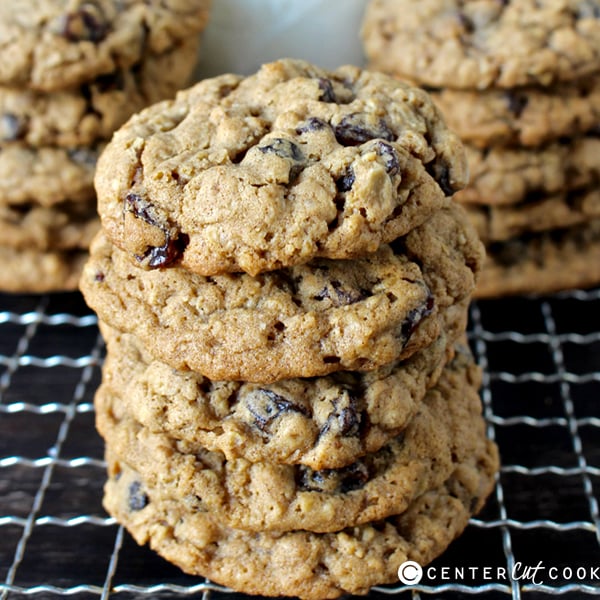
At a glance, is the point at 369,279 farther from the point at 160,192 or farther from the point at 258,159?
the point at 160,192

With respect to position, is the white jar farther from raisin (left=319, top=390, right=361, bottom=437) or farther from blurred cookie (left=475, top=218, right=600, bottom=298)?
raisin (left=319, top=390, right=361, bottom=437)

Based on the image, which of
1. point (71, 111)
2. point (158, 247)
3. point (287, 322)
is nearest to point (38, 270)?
point (71, 111)

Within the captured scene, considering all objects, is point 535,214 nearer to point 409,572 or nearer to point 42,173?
point 409,572

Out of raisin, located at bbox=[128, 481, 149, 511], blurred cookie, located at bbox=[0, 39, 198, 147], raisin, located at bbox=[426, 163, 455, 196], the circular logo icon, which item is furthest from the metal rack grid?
raisin, located at bbox=[426, 163, 455, 196]

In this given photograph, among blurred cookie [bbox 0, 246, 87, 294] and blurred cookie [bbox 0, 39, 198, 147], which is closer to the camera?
blurred cookie [bbox 0, 39, 198, 147]

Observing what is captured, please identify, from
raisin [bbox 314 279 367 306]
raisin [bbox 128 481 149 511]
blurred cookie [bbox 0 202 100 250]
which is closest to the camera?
raisin [bbox 314 279 367 306]

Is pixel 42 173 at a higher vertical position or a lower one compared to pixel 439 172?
lower

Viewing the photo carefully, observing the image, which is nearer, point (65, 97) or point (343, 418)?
point (343, 418)

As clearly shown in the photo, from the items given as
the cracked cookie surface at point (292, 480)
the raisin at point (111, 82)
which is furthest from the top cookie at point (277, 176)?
the raisin at point (111, 82)
